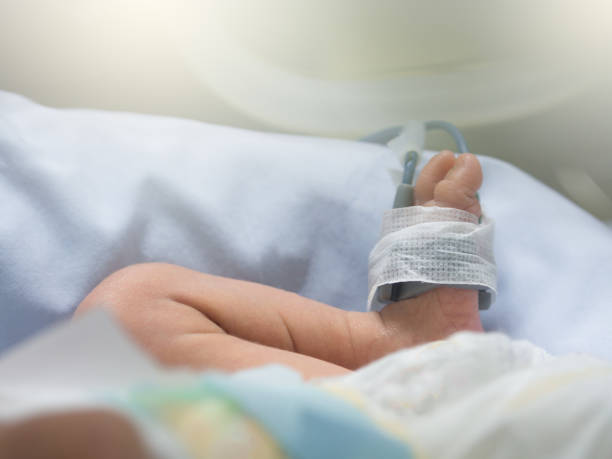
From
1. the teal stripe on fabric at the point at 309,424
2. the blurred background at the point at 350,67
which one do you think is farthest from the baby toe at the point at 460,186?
the teal stripe on fabric at the point at 309,424

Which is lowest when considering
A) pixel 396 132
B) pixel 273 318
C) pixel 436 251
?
pixel 273 318

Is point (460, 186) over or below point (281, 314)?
over

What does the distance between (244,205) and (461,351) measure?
45 centimetres

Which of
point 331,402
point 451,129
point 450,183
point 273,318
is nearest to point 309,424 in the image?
point 331,402

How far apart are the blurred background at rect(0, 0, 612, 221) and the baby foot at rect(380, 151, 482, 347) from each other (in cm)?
24

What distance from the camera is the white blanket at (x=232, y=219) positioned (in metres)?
0.70

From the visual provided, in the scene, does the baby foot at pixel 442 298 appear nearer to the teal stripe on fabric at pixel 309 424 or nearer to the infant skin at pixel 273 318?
the infant skin at pixel 273 318

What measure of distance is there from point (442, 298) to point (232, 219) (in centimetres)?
→ 30

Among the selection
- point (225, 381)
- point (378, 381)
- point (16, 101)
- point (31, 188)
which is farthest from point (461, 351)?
point (16, 101)

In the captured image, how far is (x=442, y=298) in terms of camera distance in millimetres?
659

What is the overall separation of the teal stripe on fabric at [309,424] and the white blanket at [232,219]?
445 millimetres

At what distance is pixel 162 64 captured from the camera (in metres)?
0.94

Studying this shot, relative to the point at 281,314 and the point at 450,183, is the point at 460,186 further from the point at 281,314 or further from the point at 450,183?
the point at 281,314

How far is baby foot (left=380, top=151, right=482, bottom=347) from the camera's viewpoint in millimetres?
651
